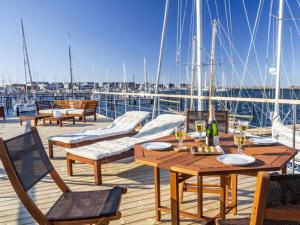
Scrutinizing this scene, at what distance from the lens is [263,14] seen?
30.9ft

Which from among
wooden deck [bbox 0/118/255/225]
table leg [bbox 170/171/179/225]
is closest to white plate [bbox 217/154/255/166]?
table leg [bbox 170/171/179/225]

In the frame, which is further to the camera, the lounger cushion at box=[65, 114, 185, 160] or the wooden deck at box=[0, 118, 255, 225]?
the lounger cushion at box=[65, 114, 185, 160]

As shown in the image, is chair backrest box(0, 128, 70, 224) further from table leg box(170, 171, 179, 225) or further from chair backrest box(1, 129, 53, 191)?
table leg box(170, 171, 179, 225)

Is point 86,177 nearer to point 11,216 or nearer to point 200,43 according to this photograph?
point 11,216

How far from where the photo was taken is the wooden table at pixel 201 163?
160 centimetres

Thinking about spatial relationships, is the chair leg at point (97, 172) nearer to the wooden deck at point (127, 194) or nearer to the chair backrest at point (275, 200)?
the wooden deck at point (127, 194)

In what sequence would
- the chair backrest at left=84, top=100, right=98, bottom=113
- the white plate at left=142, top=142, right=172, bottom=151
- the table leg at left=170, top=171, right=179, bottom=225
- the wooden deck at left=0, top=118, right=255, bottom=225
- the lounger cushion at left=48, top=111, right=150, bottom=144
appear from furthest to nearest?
the chair backrest at left=84, top=100, right=98, bottom=113
the lounger cushion at left=48, top=111, right=150, bottom=144
the wooden deck at left=0, top=118, right=255, bottom=225
the white plate at left=142, top=142, right=172, bottom=151
the table leg at left=170, top=171, right=179, bottom=225

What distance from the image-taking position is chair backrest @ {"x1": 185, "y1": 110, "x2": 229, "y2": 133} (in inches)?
125

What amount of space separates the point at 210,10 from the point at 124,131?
24.8ft

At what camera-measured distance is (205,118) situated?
324 cm

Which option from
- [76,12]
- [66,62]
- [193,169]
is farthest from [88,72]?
[193,169]

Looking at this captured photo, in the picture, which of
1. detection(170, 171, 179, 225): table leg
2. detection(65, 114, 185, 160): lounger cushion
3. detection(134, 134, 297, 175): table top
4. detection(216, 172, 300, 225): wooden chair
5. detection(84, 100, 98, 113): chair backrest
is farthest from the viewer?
detection(84, 100, 98, 113): chair backrest

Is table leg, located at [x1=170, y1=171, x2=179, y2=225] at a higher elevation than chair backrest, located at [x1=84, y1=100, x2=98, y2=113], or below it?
below

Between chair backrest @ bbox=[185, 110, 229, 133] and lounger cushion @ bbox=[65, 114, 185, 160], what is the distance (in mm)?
699
